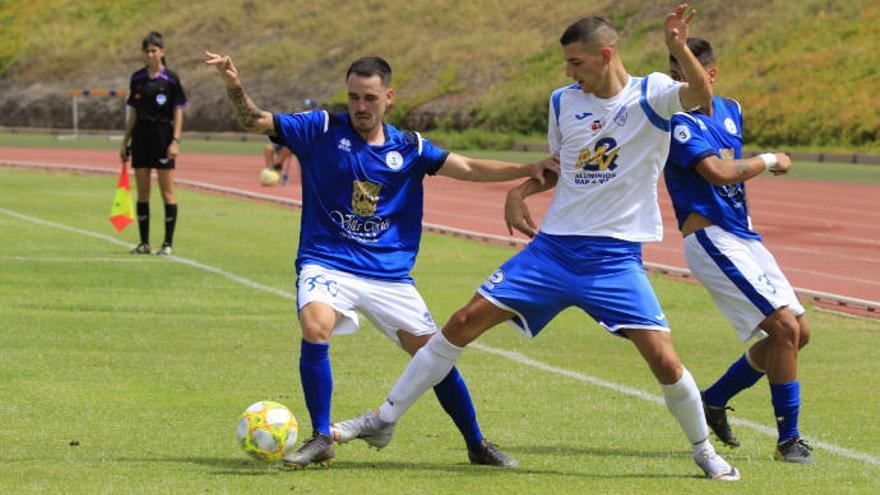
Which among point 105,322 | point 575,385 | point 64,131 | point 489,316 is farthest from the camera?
point 64,131

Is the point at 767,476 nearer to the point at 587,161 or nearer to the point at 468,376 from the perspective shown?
the point at 587,161

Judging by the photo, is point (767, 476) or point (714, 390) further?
point (714, 390)

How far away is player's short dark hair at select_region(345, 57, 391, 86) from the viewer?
25.6 feet

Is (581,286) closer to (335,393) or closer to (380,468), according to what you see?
(380,468)

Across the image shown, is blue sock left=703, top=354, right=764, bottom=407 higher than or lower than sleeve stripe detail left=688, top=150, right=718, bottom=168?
lower

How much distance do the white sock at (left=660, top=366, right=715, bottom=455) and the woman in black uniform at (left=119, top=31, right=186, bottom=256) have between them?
1092 cm

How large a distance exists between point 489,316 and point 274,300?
23.4 feet

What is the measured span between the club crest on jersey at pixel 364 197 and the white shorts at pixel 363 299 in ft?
1.08

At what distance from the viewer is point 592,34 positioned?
737 cm

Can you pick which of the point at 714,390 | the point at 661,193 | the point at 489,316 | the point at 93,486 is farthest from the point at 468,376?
the point at 661,193

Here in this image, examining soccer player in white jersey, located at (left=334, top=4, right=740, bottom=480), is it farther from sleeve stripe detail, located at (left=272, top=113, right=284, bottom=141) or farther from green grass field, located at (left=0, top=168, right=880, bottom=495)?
sleeve stripe detail, located at (left=272, top=113, right=284, bottom=141)

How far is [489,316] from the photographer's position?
7496mm

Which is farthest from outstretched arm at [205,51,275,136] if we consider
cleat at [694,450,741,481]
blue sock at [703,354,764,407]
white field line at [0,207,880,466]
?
white field line at [0,207,880,466]

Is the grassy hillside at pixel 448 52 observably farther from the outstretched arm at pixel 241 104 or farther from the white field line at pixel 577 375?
the outstretched arm at pixel 241 104
